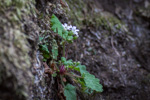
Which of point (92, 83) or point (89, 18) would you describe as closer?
point (92, 83)

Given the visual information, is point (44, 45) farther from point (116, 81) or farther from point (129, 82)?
point (129, 82)

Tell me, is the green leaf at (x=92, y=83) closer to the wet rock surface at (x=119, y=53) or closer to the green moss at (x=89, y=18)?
the wet rock surface at (x=119, y=53)

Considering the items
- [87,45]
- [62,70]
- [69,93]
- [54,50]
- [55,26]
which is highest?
[87,45]

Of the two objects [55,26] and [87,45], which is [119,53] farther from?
[55,26]

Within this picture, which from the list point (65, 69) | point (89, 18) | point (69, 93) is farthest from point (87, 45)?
point (69, 93)

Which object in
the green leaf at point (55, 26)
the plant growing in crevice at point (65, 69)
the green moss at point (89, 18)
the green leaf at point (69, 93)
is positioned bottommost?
the green leaf at point (69, 93)

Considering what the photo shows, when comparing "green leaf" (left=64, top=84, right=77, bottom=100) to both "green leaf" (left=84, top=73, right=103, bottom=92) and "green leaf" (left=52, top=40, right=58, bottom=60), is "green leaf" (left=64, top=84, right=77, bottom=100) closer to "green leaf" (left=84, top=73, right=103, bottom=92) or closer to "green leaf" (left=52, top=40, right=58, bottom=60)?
"green leaf" (left=84, top=73, right=103, bottom=92)

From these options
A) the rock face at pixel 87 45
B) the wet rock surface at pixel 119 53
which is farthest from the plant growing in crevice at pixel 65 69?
the wet rock surface at pixel 119 53

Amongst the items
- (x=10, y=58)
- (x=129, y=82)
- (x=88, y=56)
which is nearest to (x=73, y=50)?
(x=88, y=56)

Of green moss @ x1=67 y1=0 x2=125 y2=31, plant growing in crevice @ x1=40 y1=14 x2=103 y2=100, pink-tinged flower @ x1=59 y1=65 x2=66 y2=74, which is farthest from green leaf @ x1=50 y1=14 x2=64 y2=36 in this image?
green moss @ x1=67 y1=0 x2=125 y2=31
